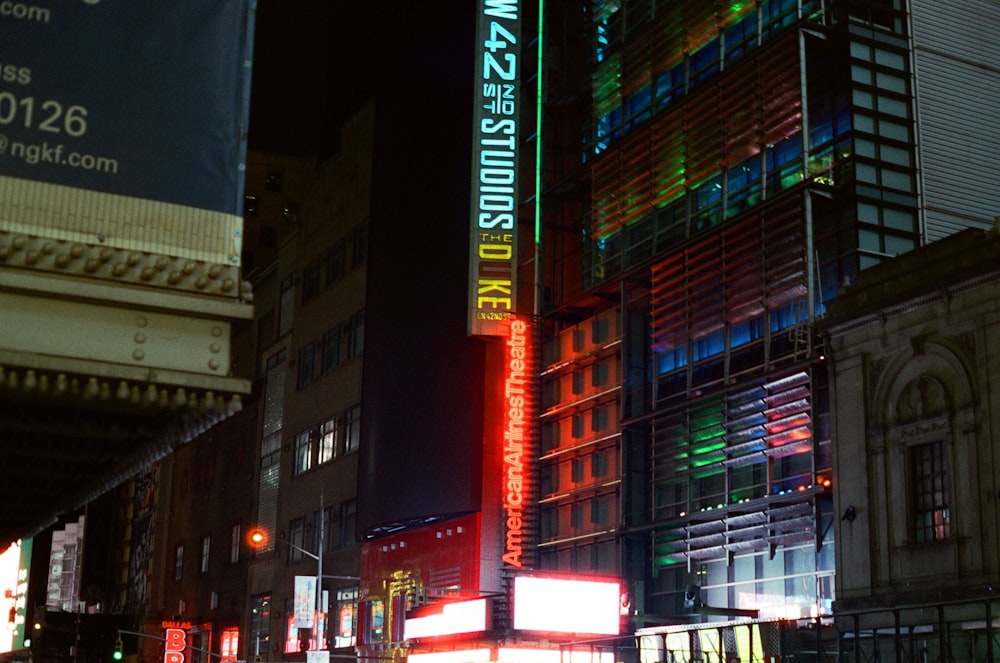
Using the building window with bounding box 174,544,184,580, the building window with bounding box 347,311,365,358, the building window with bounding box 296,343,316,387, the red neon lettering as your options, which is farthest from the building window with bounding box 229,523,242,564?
the building window with bounding box 347,311,365,358

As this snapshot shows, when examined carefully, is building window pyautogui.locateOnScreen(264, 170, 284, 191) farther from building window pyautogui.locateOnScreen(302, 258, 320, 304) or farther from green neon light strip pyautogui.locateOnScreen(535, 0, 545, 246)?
green neon light strip pyautogui.locateOnScreen(535, 0, 545, 246)

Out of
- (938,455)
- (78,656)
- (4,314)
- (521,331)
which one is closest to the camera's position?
(4,314)

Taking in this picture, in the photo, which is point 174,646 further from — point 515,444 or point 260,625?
point 515,444

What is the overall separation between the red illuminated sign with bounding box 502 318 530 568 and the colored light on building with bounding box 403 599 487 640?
9.50 ft

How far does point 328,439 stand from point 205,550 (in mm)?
23011

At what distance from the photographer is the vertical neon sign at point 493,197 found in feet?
167

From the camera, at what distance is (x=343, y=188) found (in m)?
67.8

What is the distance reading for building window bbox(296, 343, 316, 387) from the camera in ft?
228

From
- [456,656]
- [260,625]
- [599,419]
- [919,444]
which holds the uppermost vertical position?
[599,419]

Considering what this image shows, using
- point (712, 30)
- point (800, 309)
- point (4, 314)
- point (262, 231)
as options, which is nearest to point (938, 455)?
point (800, 309)

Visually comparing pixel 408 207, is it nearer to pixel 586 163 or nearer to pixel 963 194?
pixel 586 163

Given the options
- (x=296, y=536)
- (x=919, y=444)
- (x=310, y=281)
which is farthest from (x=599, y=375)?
(x=310, y=281)

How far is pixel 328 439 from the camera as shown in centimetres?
6512

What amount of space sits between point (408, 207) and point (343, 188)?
1011 centimetres
